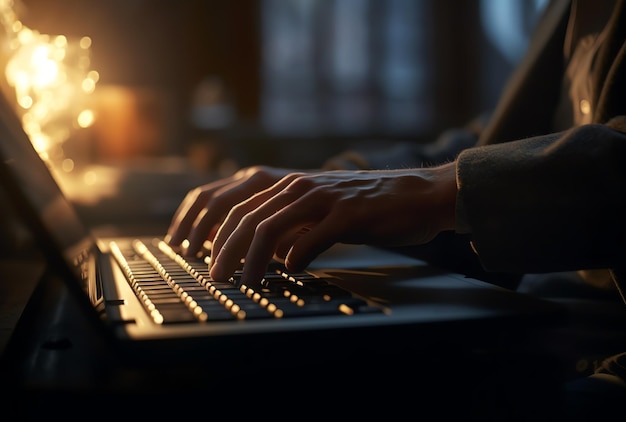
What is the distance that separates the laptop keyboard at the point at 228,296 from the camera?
478 mm

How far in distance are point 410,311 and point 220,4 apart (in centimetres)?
550

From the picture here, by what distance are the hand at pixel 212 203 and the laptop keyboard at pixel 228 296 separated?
0.08 meters

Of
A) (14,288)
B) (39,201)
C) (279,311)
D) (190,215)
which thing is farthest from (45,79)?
(279,311)

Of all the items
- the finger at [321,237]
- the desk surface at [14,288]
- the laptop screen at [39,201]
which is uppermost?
the laptop screen at [39,201]

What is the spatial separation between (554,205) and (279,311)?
0.77 feet

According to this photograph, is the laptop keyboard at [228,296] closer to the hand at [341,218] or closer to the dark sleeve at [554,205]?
the hand at [341,218]

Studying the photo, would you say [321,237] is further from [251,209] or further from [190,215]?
[190,215]

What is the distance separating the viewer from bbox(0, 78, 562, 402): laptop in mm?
430

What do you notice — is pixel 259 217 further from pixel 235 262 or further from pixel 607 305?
pixel 607 305

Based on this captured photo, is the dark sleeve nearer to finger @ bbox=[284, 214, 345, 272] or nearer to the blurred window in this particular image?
finger @ bbox=[284, 214, 345, 272]

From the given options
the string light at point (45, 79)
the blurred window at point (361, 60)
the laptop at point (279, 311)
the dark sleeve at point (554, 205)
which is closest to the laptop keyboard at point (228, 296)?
the laptop at point (279, 311)

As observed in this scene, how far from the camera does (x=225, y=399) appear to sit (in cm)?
42

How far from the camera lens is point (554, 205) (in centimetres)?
58

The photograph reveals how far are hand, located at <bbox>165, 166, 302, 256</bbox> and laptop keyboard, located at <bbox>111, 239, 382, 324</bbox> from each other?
8cm
